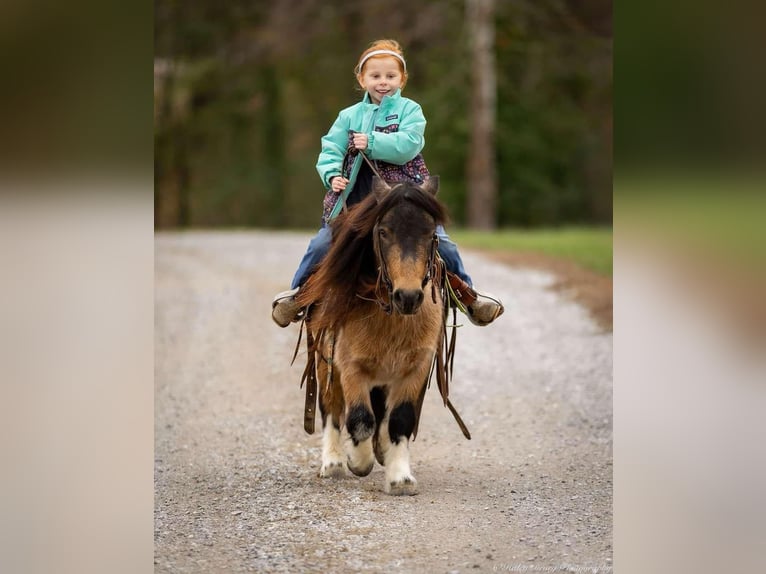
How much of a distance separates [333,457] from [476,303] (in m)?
1.24

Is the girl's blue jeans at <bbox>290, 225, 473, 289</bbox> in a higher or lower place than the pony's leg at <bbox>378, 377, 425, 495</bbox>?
higher

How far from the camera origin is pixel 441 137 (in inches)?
992

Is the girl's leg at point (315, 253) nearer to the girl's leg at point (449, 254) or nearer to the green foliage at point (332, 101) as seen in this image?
the girl's leg at point (449, 254)

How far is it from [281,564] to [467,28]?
65.7 feet

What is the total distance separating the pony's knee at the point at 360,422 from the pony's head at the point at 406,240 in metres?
0.73

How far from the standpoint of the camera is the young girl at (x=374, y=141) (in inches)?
197

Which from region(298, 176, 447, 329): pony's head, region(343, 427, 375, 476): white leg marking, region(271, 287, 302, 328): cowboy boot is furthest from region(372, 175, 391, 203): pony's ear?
region(343, 427, 375, 476): white leg marking

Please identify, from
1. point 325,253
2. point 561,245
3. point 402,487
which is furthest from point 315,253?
point 561,245

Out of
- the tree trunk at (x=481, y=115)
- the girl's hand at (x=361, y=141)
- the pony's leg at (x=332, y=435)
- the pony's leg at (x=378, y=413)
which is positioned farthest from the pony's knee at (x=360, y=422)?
the tree trunk at (x=481, y=115)

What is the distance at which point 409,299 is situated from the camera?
434cm

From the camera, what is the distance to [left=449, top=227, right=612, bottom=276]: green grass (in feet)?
50.1

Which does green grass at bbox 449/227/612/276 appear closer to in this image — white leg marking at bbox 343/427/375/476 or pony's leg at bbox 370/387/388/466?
pony's leg at bbox 370/387/388/466

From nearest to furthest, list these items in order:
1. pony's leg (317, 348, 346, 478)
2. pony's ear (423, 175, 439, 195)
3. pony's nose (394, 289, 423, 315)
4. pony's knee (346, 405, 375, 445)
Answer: pony's nose (394, 289, 423, 315), pony's ear (423, 175, 439, 195), pony's knee (346, 405, 375, 445), pony's leg (317, 348, 346, 478)
